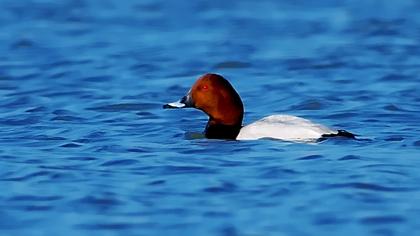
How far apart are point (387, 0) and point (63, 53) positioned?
19.2 ft

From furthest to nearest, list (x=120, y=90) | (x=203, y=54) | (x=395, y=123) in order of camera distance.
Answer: (x=203, y=54) < (x=120, y=90) < (x=395, y=123)

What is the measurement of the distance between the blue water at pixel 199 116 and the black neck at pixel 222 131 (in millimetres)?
121

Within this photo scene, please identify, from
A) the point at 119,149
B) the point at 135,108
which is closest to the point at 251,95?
the point at 135,108

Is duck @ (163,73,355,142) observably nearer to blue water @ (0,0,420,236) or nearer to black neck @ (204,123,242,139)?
black neck @ (204,123,242,139)

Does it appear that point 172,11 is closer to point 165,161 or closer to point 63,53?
point 63,53

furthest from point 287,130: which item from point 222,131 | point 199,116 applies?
point 199,116

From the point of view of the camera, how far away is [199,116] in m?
12.5

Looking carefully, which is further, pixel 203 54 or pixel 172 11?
pixel 172 11

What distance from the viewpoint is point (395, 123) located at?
11734 mm

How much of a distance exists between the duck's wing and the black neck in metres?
0.22

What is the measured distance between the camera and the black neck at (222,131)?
10828mm

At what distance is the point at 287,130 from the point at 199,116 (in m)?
2.29

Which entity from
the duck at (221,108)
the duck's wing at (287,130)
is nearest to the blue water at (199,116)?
the duck's wing at (287,130)

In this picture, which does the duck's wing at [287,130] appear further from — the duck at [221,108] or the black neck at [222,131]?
the black neck at [222,131]
